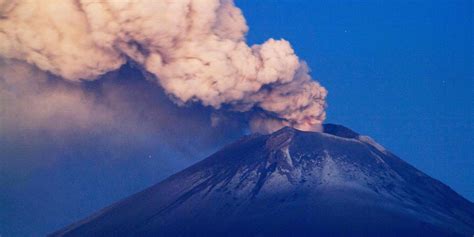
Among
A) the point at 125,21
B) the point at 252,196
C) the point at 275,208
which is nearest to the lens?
the point at 275,208

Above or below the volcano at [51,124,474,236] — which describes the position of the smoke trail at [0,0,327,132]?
above

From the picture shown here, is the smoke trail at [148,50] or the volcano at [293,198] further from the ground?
the smoke trail at [148,50]

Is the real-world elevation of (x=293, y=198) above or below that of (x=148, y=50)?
below

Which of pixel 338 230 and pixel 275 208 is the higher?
pixel 275 208

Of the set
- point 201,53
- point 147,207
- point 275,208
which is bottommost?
point 275,208

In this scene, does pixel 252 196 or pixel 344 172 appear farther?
pixel 344 172

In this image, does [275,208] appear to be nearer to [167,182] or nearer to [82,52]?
[167,182]

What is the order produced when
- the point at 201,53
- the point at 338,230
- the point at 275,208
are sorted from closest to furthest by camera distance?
1. the point at 338,230
2. the point at 275,208
3. the point at 201,53

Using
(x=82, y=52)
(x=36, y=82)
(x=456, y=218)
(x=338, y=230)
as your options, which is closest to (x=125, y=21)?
(x=82, y=52)
